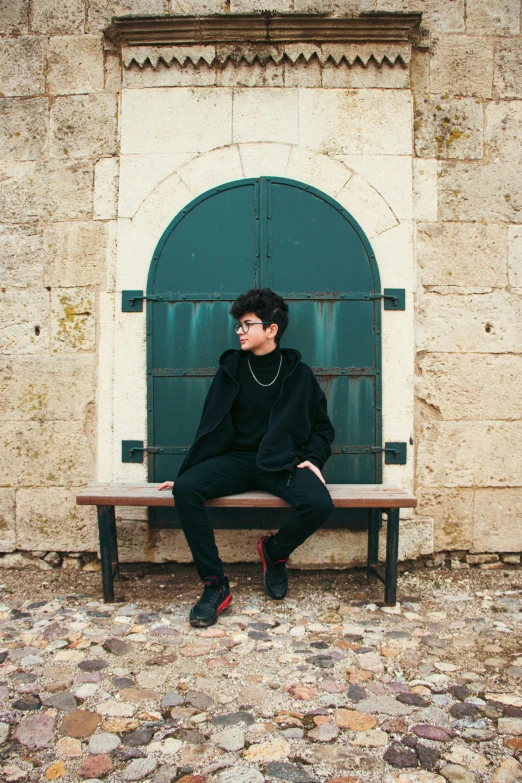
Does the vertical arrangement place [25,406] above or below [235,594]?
above

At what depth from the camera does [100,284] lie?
3842 millimetres

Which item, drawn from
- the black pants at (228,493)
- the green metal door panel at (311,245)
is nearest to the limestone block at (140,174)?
the green metal door panel at (311,245)

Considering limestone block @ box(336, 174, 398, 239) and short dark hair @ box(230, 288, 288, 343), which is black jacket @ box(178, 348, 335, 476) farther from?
limestone block @ box(336, 174, 398, 239)

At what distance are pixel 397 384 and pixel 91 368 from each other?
74.0 inches

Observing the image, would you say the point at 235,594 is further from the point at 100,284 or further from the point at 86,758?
the point at 100,284

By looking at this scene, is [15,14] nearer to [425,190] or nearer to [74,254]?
[74,254]

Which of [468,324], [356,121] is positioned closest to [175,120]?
[356,121]

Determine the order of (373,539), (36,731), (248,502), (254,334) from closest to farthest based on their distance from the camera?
(36,731) → (248,502) → (254,334) → (373,539)

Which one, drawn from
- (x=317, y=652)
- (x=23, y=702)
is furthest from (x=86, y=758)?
(x=317, y=652)

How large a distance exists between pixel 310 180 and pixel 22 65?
1950mm

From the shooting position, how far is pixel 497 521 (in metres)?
3.83

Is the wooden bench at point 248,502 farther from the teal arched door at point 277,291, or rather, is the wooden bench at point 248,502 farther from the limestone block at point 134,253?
the limestone block at point 134,253

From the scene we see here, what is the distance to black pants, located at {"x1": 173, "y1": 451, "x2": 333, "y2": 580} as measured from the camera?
316 cm

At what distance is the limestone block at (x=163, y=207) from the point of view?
12.6 ft
